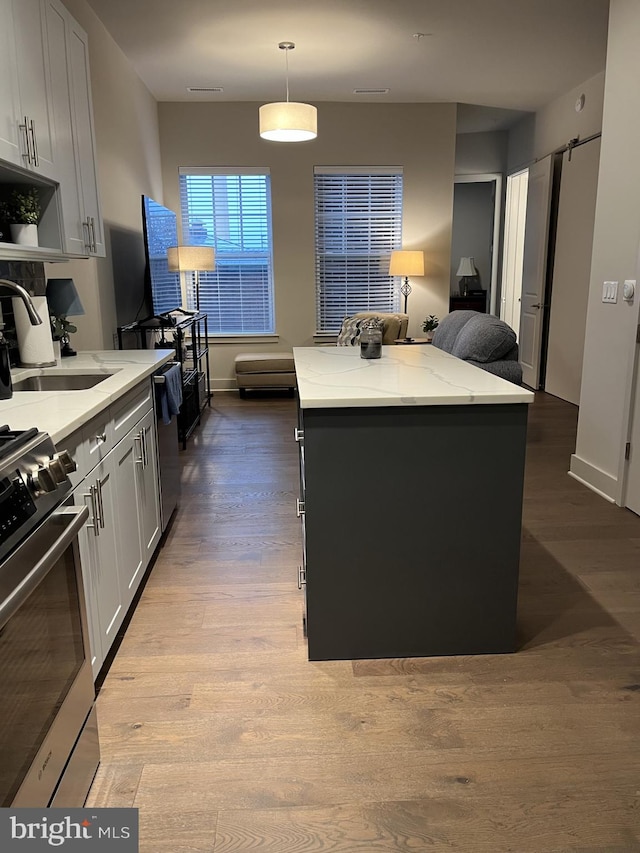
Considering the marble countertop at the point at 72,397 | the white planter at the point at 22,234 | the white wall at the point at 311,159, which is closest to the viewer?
the marble countertop at the point at 72,397

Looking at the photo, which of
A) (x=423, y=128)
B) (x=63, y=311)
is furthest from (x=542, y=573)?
(x=423, y=128)

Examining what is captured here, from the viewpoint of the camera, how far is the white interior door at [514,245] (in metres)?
7.44

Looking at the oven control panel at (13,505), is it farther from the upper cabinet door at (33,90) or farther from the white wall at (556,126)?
the white wall at (556,126)

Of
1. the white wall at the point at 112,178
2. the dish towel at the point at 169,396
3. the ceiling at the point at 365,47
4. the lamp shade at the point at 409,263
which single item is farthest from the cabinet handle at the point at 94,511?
the lamp shade at the point at 409,263

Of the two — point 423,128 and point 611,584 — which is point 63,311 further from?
point 423,128

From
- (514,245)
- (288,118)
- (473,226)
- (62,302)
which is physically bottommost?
(62,302)

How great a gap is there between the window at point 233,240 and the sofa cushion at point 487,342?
3293 mm

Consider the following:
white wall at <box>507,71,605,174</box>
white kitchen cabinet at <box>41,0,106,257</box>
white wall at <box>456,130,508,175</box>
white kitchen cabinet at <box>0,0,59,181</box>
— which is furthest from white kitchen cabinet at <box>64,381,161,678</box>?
white wall at <box>456,130,508,175</box>

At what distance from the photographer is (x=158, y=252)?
17.3ft

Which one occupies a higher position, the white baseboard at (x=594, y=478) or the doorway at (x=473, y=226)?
the doorway at (x=473, y=226)

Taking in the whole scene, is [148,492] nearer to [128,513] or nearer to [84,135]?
[128,513]

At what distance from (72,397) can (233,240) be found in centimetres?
526

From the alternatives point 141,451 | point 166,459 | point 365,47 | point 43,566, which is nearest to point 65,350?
point 166,459

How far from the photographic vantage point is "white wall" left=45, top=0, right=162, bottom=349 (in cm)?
407
